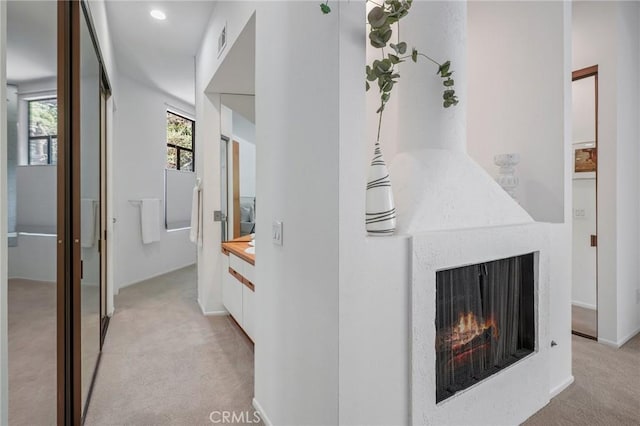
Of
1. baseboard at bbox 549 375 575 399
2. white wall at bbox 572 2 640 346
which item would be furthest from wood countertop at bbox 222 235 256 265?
white wall at bbox 572 2 640 346

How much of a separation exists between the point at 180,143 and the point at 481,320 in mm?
5982

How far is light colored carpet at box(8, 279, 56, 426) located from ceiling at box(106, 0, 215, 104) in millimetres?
2786

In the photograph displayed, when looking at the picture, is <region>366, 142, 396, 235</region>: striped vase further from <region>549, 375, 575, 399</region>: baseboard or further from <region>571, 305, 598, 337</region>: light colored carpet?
<region>571, 305, 598, 337</region>: light colored carpet

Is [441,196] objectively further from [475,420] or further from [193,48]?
[193,48]

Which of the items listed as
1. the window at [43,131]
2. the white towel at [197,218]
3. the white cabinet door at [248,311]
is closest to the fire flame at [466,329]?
the white cabinet door at [248,311]

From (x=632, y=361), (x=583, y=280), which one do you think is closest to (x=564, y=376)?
(x=632, y=361)

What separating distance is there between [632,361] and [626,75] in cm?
226

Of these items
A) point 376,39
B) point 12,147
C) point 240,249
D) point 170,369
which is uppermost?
point 376,39

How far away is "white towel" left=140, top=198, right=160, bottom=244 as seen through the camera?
5051mm

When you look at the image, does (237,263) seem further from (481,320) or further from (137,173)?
(137,173)

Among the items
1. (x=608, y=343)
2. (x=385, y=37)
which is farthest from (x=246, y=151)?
(x=608, y=343)

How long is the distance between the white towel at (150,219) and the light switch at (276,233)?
405 centimetres

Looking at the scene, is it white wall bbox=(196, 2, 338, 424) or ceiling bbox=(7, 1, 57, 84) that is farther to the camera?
white wall bbox=(196, 2, 338, 424)

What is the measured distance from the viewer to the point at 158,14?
323cm
